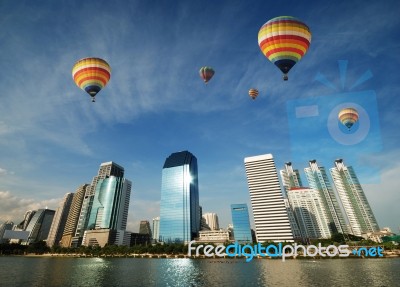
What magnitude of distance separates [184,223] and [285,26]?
617ft

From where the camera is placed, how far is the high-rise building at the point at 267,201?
162 metres

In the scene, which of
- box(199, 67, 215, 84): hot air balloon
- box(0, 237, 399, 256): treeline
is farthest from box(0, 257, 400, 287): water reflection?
box(0, 237, 399, 256): treeline

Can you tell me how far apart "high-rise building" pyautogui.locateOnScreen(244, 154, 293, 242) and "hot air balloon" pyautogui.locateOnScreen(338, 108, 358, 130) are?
449ft

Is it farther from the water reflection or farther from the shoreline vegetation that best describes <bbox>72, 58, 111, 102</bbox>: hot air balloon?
the shoreline vegetation

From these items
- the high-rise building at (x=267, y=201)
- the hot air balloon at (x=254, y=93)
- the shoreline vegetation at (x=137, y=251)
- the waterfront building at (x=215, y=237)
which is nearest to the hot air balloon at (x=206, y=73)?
the hot air balloon at (x=254, y=93)

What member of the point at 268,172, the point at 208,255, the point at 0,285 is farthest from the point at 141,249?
the point at 0,285

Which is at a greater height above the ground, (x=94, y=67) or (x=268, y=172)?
(x=268, y=172)

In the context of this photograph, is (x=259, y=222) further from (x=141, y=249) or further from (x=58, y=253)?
(x=58, y=253)

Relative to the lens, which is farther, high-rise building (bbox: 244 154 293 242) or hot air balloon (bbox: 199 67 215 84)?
high-rise building (bbox: 244 154 293 242)

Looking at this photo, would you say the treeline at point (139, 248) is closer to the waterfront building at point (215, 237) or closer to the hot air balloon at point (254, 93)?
the waterfront building at point (215, 237)

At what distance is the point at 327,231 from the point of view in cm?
19800

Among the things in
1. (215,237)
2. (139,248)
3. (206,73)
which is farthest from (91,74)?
(215,237)

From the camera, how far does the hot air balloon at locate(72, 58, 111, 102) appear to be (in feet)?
125

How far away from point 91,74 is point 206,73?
85.9ft
